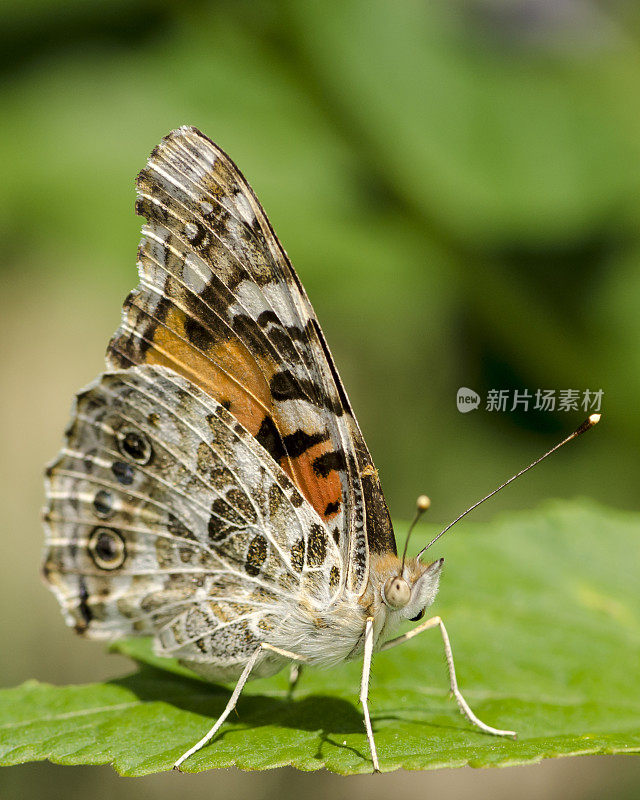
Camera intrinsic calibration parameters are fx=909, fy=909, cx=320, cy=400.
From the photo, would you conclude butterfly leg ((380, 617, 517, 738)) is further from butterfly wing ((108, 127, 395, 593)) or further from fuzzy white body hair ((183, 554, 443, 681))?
butterfly wing ((108, 127, 395, 593))

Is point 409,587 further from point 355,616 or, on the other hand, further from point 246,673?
point 246,673

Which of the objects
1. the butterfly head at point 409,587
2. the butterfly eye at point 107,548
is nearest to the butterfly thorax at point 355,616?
the butterfly head at point 409,587

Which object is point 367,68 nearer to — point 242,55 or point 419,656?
point 242,55

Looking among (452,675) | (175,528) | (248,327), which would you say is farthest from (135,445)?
(452,675)

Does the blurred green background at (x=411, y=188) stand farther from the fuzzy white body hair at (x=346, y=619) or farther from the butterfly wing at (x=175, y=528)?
the fuzzy white body hair at (x=346, y=619)

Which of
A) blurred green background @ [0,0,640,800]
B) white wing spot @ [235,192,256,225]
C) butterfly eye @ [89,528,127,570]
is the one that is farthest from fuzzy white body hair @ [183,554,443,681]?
blurred green background @ [0,0,640,800]

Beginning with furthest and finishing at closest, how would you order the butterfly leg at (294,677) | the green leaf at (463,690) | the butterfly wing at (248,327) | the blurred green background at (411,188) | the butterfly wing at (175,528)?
1. the blurred green background at (411,188)
2. the butterfly leg at (294,677)
3. the butterfly wing at (175,528)
4. the butterfly wing at (248,327)
5. the green leaf at (463,690)

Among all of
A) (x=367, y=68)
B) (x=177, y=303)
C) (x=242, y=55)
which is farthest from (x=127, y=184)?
(x=177, y=303)
